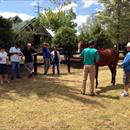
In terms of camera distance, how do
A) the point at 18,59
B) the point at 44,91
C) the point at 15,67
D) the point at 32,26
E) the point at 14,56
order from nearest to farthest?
the point at 44,91, the point at 14,56, the point at 18,59, the point at 15,67, the point at 32,26

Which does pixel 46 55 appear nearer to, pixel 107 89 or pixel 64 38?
pixel 107 89

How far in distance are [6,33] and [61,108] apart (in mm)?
10786

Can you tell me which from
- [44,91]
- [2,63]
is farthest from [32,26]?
[44,91]

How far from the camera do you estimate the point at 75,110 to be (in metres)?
10.9

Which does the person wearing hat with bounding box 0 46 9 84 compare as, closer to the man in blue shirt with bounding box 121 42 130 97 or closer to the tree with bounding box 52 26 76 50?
the man in blue shirt with bounding box 121 42 130 97

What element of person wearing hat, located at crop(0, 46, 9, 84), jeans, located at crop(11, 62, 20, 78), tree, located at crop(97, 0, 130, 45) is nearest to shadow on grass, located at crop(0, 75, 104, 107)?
person wearing hat, located at crop(0, 46, 9, 84)

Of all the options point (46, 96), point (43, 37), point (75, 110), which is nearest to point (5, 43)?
point (46, 96)

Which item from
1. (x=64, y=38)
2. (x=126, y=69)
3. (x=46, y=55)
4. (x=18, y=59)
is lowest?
(x=126, y=69)

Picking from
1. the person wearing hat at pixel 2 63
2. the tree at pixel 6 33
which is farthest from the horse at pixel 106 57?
the tree at pixel 6 33

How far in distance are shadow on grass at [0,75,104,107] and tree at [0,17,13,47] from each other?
504cm

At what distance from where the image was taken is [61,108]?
11117mm

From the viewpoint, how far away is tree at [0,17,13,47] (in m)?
20.9

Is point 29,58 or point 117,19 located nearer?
point 29,58

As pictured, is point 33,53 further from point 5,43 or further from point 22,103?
point 22,103
